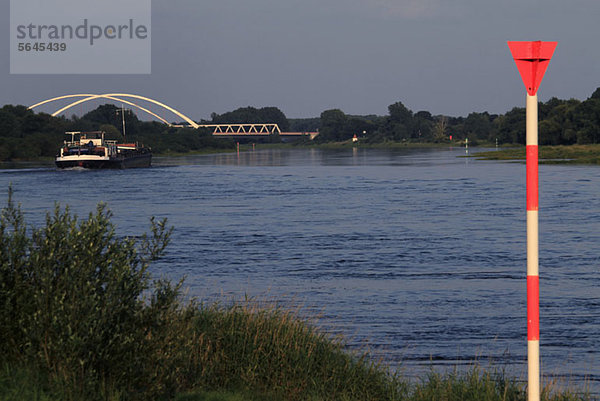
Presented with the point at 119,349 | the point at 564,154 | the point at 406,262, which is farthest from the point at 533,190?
the point at 564,154

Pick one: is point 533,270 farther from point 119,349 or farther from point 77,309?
point 77,309

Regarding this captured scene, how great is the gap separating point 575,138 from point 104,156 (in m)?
91.9

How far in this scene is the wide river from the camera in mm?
15102

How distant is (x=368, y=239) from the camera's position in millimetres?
31875

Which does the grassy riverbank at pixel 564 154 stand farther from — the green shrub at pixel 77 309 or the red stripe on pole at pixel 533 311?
the green shrub at pixel 77 309

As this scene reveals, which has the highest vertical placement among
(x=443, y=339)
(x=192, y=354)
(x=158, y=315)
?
(x=158, y=315)

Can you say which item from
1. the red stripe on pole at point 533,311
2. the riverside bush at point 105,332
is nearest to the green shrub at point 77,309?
the riverside bush at point 105,332

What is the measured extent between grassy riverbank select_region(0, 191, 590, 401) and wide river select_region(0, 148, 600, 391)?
8.71ft

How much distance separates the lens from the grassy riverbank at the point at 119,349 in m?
8.16

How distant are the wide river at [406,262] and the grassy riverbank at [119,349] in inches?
105

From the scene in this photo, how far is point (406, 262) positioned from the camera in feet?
83.9

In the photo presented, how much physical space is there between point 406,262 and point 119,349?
708 inches

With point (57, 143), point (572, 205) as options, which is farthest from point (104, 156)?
point (572, 205)

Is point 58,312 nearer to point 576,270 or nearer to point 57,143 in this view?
point 576,270
